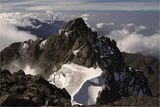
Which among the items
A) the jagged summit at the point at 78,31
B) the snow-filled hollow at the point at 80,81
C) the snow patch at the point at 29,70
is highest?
the jagged summit at the point at 78,31

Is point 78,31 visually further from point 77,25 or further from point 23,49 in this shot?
point 23,49

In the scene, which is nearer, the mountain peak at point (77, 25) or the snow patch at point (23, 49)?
the mountain peak at point (77, 25)

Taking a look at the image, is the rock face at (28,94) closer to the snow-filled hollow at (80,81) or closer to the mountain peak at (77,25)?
the snow-filled hollow at (80,81)

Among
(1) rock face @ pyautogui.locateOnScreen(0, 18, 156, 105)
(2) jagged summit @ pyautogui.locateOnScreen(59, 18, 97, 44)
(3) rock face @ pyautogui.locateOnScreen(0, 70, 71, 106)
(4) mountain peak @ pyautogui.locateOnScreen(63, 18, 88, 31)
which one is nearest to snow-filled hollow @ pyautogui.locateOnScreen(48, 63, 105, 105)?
(1) rock face @ pyautogui.locateOnScreen(0, 18, 156, 105)

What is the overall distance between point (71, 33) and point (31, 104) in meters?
80.6

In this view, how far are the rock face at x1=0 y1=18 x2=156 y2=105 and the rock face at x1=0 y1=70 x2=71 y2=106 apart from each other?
39530 mm

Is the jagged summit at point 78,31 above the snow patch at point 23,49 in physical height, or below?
above

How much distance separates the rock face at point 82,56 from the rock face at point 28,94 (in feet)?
130

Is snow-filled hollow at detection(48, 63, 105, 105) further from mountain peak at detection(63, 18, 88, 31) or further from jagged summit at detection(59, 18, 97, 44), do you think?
mountain peak at detection(63, 18, 88, 31)

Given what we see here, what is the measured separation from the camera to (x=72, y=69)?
278 ft

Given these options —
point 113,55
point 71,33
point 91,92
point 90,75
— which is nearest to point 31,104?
point 91,92

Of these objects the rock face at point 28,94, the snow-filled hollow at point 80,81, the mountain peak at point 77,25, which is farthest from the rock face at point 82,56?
the rock face at point 28,94

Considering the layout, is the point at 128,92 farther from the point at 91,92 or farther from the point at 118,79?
the point at 91,92

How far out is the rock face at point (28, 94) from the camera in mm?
23672
